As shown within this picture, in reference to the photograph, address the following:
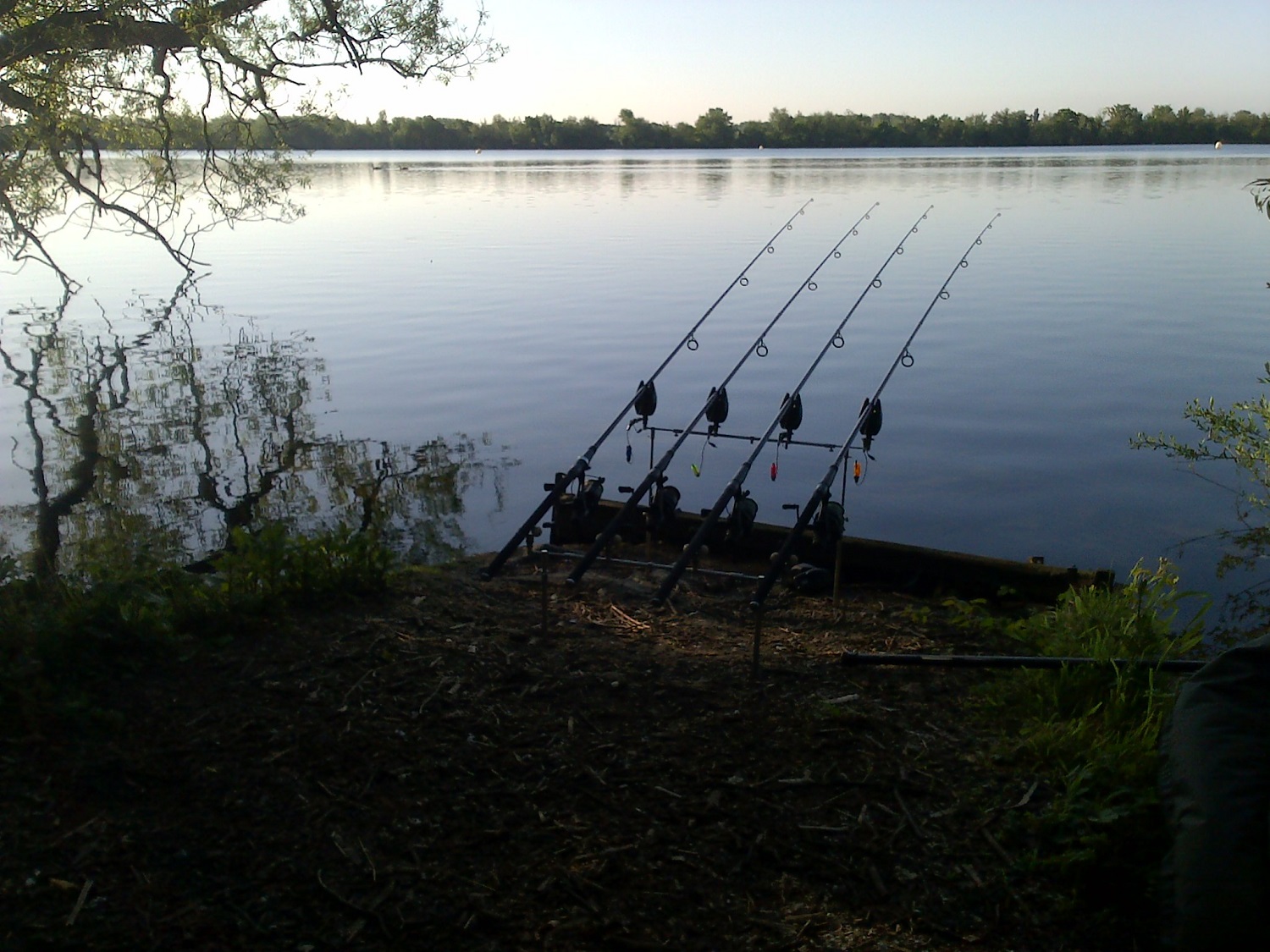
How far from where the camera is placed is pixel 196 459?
10250 mm

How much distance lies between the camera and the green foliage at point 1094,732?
3.12 meters

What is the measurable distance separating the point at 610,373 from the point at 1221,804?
11.0 meters

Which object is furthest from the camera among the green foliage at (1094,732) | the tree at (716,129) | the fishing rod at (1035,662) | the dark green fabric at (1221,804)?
the tree at (716,129)

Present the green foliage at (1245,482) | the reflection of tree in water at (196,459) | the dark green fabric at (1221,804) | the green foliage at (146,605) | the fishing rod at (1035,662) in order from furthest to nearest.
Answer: the reflection of tree in water at (196,459)
the green foliage at (1245,482)
the fishing rod at (1035,662)
the green foliage at (146,605)
the dark green fabric at (1221,804)

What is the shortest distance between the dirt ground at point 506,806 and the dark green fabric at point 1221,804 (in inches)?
12.3

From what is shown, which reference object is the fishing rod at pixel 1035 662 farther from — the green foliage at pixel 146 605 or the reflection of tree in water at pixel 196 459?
the reflection of tree in water at pixel 196 459

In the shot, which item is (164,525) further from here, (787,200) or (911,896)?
(787,200)

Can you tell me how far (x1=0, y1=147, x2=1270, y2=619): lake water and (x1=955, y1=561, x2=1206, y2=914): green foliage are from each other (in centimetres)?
338

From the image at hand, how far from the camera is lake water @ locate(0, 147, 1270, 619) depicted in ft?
29.6

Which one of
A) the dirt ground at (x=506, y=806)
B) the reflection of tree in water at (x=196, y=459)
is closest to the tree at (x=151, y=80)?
the reflection of tree in water at (x=196, y=459)

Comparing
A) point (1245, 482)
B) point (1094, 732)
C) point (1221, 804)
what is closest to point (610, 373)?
point (1245, 482)

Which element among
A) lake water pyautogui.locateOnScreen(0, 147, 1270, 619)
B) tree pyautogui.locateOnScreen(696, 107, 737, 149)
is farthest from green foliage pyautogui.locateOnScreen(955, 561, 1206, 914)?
tree pyautogui.locateOnScreen(696, 107, 737, 149)

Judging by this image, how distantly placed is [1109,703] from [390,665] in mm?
2652

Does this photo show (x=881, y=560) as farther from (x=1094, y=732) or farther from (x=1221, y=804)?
(x=1221, y=804)
